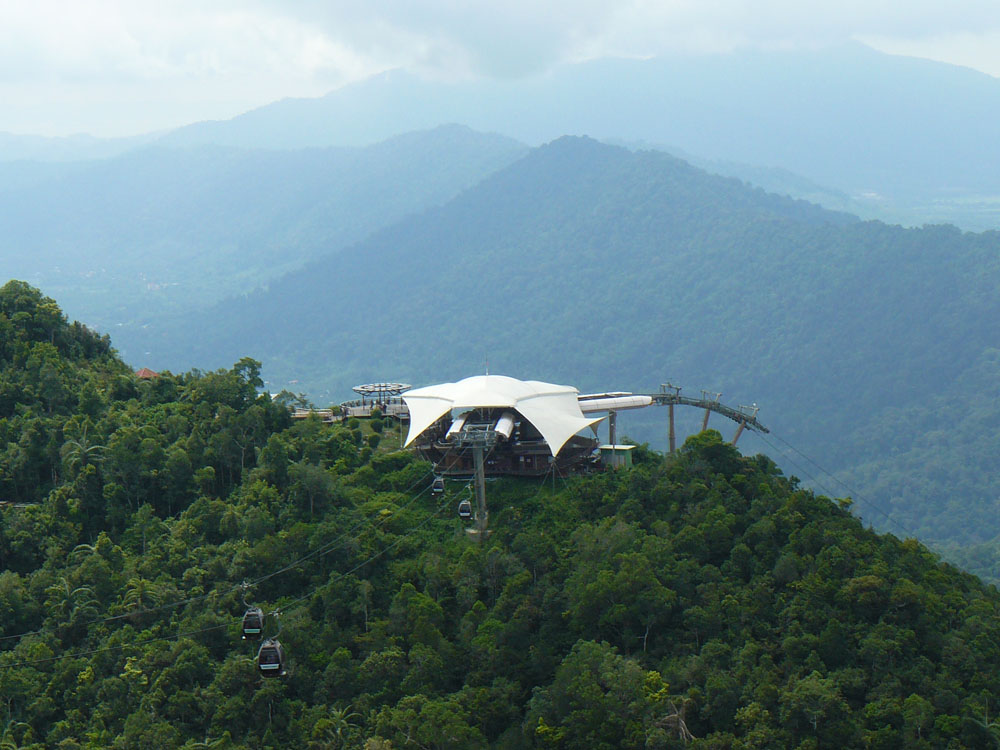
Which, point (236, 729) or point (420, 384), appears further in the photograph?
point (420, 384)

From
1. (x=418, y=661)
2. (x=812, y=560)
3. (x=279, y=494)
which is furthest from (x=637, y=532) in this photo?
(x=279, y=494)

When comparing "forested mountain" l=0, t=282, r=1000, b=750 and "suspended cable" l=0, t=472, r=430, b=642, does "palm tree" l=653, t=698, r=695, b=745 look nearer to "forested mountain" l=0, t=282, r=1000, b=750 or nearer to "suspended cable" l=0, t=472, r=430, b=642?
"forested mountain" l=0, t=282, r=1000, b=750

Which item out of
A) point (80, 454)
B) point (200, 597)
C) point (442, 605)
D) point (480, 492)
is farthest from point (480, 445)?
point (80, 454)

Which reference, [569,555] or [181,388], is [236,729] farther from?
[181,388]

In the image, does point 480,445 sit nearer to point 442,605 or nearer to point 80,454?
point 442,605

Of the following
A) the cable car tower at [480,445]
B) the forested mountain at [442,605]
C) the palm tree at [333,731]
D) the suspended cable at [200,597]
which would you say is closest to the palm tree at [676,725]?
the forested mountain at [442,605]

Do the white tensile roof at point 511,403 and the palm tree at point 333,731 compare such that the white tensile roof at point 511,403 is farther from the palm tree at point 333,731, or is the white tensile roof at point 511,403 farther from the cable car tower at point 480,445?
the palm tree at point 333,731
